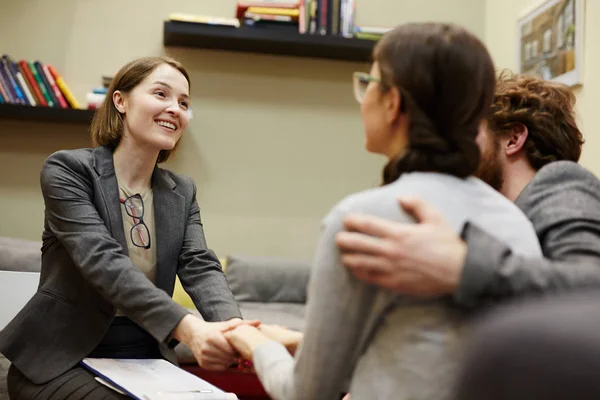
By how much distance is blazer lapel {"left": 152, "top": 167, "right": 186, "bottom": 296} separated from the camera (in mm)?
1818

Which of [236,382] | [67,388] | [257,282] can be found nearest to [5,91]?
[257,282]

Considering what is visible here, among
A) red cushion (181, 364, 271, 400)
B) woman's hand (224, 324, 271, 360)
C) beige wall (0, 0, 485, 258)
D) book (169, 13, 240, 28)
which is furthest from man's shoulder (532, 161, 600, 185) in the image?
beige wall (0, 0, 485, 258)

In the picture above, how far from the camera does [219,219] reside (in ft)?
14.1

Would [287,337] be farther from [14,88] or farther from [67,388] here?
[14,88]

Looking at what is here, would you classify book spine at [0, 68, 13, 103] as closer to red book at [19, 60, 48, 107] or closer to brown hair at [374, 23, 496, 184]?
red book at [19, 60, 48, 107]

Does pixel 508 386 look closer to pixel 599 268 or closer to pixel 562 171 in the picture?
pixel 599 268

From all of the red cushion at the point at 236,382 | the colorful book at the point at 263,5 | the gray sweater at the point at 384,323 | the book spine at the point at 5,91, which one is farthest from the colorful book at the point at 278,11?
→ the gray sweater at the point at 384,323

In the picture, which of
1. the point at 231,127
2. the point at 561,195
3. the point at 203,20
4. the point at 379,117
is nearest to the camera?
the point at 379,117

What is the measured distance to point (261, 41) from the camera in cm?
411

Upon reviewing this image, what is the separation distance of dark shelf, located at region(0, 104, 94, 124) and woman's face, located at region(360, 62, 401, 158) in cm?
313

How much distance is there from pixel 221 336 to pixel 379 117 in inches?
26.1

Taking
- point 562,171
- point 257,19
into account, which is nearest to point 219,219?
point 257,19

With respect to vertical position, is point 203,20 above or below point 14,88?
above

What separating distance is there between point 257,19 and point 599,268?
11.0 ft
